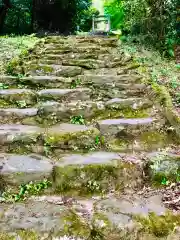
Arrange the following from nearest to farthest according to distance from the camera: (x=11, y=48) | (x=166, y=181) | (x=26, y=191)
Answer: (x=26, y=191), (x=166, y=181), (x=11, y=48)

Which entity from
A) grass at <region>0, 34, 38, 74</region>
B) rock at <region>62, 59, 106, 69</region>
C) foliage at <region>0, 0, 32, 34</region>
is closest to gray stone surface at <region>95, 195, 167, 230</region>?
grass at <region>0, 34, 38, 74</region>

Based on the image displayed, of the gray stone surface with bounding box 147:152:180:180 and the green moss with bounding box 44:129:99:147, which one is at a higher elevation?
the green moss with bounding box 44:129:99:147

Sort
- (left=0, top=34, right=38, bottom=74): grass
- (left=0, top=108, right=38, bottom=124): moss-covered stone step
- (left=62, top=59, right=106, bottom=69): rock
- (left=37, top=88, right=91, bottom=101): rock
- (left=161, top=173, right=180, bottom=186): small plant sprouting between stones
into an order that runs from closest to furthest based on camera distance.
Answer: (left=161, top=173, right=180, bottom=186): small plant sprouting between stones < (left=0, top=108, right=38, bottom=124): moss-covered stone step < (left=37, top=88, right=91, bottom=101): rock < (left=62, top=59, right=106, bottom=69): rock < (left=0, top=34, right=38, bottom=74): grass

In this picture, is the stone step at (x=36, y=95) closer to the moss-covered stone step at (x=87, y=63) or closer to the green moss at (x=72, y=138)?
the green moss at (x=72, y=138)

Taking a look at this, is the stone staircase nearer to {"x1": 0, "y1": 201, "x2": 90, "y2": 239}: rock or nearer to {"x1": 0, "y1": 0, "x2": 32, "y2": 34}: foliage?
{"x1": 0, "y1": 201, "x2": 90, "y2": 239}: rock

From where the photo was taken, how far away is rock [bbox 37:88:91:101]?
14.4ft

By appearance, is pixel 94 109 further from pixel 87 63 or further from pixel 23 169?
pixel 87 63

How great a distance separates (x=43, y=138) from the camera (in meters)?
3.39

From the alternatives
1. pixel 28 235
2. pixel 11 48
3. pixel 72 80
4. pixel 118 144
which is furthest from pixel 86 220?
pixel 11 48

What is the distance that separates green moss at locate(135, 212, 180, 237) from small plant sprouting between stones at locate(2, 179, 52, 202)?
82 cm

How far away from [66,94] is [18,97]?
0.61 m

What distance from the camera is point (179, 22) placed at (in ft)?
27.3

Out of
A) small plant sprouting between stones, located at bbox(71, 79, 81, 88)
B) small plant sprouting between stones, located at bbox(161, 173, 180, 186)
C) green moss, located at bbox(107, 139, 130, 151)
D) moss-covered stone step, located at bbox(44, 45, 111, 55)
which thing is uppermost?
moss-covered stone step, located at bbox(44, 45, 111, 55)

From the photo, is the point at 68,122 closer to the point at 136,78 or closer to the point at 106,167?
the point at 106,167
